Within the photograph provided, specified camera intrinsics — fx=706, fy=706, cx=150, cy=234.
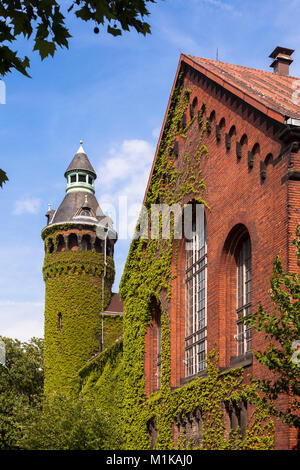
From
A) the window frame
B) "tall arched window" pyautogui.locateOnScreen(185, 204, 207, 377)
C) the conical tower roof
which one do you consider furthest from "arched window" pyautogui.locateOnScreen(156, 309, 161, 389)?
the conical tower roof

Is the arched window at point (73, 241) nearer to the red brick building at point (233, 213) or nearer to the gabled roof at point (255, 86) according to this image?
the gabled roof at point (255, 86)

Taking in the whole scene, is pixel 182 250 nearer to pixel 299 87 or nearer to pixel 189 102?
pixel 189 102

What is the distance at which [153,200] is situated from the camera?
1027 inches

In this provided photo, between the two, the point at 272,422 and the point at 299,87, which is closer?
the point at 272,422

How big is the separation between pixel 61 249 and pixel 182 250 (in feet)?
93.8

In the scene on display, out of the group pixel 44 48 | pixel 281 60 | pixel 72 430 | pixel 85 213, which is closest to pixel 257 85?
pixel 281 60

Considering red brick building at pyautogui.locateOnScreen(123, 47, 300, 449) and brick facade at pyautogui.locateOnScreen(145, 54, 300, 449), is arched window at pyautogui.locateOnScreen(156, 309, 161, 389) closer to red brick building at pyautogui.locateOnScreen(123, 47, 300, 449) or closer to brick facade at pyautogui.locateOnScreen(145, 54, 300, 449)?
red brick building at pyautogui.locateOnScreen(123, 47, 300, 449)

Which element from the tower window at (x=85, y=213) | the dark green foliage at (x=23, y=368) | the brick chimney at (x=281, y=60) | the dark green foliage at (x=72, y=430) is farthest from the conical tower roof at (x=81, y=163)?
the dark green foliage at (x=72, y=430)

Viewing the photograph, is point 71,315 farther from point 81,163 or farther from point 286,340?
point 286,340

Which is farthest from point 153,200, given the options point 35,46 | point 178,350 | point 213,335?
point 35,46

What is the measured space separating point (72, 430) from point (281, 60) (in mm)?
16032

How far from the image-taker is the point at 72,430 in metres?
22.2

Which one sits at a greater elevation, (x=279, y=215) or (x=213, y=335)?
(x=279, y=215)

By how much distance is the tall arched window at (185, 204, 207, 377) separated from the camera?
2064cm
